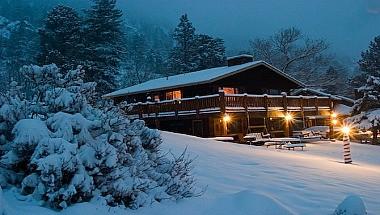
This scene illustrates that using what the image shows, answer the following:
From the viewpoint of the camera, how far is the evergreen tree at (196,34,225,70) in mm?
58688

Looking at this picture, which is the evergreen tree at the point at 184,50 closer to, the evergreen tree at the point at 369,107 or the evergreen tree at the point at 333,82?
the evergreen tree at the point at 333,82

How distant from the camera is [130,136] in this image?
650cm

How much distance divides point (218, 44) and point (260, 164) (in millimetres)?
50437

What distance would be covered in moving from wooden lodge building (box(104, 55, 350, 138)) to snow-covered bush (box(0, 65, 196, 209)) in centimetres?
1689

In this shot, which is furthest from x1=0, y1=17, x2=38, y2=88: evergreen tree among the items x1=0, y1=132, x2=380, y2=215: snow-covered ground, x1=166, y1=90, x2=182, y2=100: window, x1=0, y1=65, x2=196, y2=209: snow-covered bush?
x1=0, y1=65, x2=196, y2=209: snow-covered bush

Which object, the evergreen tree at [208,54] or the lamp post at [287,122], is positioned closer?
the lamp post at [287,122]

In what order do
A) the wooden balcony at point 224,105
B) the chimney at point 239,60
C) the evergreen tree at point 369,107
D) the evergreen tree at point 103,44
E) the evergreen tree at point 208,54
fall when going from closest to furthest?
the wooden balcony at point 224,105
the evergreen tree at point 369,107
the chimney at point 239,60
the evergreen tree at point 103,44
the evergreen tree at point 208,54

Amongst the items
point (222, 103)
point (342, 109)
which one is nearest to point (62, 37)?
point (222, 103)

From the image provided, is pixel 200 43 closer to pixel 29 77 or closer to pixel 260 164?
pixel 260 164

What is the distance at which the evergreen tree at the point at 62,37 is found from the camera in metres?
45.0

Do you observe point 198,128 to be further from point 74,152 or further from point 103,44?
point 103,44

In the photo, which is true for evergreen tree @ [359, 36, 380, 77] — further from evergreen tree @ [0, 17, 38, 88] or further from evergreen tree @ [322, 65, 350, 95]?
evergreen tree @ [0, 17, 38, 88]

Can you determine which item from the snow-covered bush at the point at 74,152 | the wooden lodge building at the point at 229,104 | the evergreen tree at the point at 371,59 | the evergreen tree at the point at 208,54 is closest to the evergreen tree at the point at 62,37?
the wooden lodge building at the point at 229,104

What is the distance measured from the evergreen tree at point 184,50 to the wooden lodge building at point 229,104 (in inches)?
895
